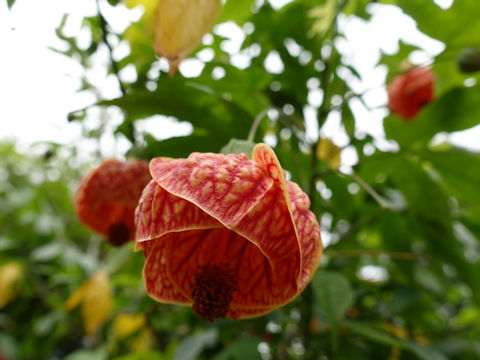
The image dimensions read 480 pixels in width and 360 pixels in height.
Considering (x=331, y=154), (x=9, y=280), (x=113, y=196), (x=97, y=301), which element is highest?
(x=113, y=196)

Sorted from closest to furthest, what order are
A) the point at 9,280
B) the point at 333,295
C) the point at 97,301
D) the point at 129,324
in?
1. the point at 333,295
2. the point at 97,301
3. the point at 129,324
4. the point at 9,280

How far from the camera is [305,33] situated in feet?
3.99

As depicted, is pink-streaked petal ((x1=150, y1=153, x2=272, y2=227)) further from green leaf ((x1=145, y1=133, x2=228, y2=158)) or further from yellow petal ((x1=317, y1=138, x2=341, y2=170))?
yellow petal ((x1=317, y1=138, x2=341, y2=170))

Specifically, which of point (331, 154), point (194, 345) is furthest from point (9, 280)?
point (331, 154)

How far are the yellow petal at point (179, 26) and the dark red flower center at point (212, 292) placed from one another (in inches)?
11.9

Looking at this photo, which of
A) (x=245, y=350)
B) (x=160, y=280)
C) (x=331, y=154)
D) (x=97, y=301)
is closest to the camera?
(x=160, y=280)

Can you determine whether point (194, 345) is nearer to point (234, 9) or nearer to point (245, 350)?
point (245, 350)

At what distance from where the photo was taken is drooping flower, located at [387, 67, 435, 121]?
44.7 inches

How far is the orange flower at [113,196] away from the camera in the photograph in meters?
0.83

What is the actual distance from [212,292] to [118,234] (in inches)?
15.9

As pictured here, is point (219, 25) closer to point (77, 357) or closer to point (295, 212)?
point (295, 212)

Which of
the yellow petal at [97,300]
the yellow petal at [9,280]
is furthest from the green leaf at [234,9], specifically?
the yellow petal at [9,280]

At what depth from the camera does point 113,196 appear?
2.70 feet

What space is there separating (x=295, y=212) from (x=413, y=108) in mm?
756
